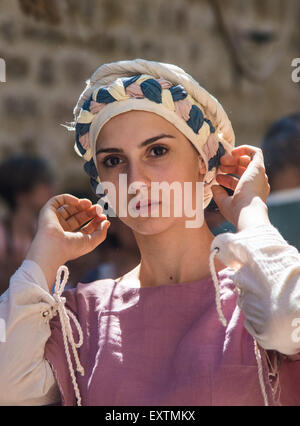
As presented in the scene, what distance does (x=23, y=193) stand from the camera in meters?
4.73

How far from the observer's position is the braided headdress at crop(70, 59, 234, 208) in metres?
2.39

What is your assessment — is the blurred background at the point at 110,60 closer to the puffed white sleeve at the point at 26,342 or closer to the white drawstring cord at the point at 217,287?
the white drawstring cord at the point at 217,287

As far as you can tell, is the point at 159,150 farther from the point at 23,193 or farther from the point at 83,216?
the point at 23,193

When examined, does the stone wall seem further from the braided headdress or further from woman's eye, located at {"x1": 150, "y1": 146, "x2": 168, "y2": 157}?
woman's eye, located at {"x1": 150, "y1": 146, "x2": 168, "y2": 157}

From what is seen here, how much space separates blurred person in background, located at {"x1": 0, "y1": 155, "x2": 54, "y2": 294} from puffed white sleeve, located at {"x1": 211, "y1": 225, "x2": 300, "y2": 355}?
2.69 metres

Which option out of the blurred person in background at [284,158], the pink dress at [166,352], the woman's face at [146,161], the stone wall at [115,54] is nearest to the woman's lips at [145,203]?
the woman's face at [146,161]

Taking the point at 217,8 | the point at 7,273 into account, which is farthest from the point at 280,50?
the point at 7,273

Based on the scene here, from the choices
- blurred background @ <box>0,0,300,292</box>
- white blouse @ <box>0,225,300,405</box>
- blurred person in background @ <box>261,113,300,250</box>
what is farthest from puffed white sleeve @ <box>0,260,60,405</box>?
blurred person in background @ <box>261,113,300,250</box>

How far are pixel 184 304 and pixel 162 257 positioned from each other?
23cm

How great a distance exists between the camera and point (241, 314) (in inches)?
85.9

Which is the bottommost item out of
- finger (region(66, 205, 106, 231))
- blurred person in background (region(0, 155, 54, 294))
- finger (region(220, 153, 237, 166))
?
blurred person in background (region(0, 155, 54, 294))

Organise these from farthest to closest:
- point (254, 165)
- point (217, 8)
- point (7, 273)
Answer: point (217, 8) < point (7, 273) < point (254, 165)

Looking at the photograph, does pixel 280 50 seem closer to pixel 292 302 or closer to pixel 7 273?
pixel 7 273

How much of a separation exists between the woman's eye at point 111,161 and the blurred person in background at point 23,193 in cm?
Answer: 216
